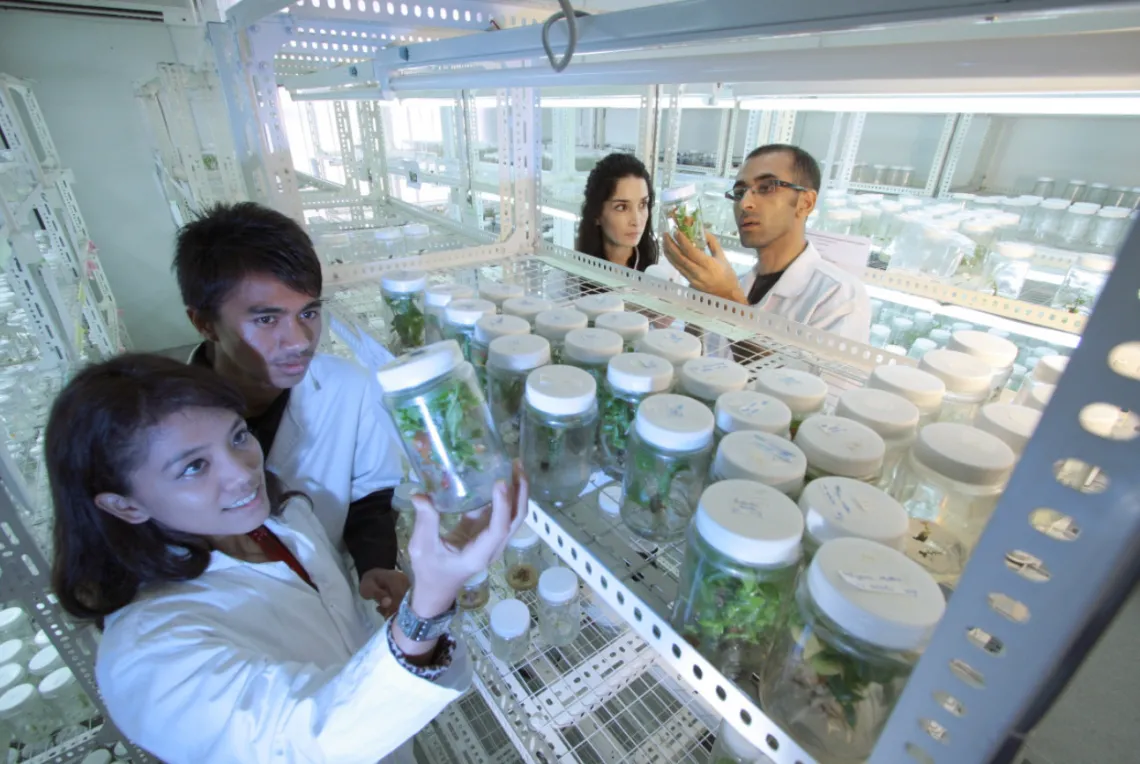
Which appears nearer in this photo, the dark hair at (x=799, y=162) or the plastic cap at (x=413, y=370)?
the plastic cap at (x=413, y=370)

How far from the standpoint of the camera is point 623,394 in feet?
2.28

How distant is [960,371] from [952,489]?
29cm

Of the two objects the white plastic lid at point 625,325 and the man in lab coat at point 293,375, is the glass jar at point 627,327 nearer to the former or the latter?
the white plastic lid at point 625,325

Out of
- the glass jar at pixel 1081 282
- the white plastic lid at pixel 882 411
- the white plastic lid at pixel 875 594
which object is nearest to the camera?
the white plastic lid at pixel 875 594

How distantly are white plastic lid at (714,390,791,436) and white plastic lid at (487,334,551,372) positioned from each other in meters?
0.27

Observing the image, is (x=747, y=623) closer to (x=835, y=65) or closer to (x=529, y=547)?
(x=835, y=65)

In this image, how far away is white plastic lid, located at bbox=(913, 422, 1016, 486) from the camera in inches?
19.1

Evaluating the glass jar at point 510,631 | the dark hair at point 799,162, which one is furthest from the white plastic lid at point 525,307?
the dark hair at point 799,162

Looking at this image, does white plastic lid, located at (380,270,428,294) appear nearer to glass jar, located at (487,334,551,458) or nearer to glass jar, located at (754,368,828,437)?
glass jar, located at (487,334,551,458)

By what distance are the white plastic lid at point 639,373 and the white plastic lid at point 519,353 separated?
109 millimetres

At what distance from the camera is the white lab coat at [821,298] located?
4.34 ft

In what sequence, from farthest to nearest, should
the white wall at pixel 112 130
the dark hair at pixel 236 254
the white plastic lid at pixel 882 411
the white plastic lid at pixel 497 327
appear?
1. the white wall at pixel 112 130
2. the dark hair at pixel 236 254
3. the white plastic lid at pixel 497 327
4. the white plastic lid at pixel 882 411

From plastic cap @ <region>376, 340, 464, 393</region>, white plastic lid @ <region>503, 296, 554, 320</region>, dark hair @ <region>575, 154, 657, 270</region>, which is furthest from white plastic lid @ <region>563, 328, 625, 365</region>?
dark hair @ <region>575, 154, 657, 270</region>

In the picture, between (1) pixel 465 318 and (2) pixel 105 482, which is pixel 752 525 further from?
(2) pixel 105 482
